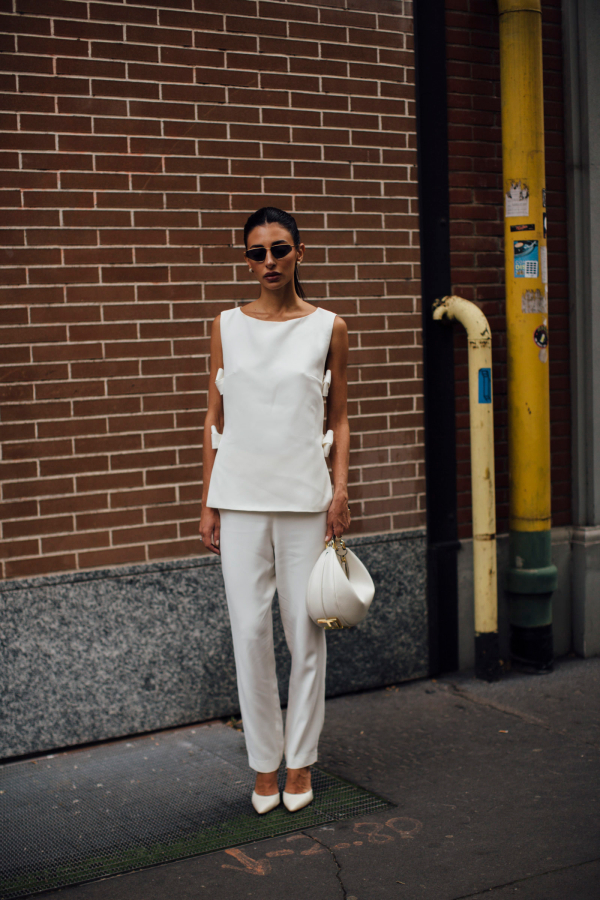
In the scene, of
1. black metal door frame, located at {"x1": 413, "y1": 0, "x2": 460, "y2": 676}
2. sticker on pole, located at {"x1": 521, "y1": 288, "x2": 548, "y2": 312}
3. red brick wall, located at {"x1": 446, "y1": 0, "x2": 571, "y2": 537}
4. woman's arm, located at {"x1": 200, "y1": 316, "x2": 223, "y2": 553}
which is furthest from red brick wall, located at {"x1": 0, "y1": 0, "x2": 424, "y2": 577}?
woman's arm, located at {"x1": 200, "y1": 316, "x2": 223, "y2": 553}

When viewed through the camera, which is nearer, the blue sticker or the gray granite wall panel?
the gray granite wall panel

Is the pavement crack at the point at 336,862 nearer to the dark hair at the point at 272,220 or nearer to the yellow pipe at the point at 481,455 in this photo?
the yellow pipe at the point at 481,455

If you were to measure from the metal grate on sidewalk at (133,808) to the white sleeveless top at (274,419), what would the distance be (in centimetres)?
118

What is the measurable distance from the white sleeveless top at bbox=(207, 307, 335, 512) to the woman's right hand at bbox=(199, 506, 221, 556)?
111mm

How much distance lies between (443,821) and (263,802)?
0.67 metres

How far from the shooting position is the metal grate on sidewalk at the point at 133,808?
Result: 10.0ft

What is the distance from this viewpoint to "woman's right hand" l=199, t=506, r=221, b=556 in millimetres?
3359

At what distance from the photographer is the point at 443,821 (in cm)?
322

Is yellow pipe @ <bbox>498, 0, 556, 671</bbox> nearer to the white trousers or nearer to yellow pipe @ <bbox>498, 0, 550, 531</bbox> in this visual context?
yellow pipe @ <bbox>498, 0, 550, 531</bbox>

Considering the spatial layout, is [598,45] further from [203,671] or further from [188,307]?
[203,671]

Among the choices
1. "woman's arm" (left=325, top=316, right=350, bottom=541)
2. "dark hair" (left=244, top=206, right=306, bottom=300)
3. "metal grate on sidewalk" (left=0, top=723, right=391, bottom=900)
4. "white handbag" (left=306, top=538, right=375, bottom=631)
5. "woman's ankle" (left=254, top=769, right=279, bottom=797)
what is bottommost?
"metal grate on sidewalk" (left=0, top=723, right=391, bottom=900)

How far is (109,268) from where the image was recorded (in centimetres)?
409

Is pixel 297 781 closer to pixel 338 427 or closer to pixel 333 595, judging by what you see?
pixel 333 595

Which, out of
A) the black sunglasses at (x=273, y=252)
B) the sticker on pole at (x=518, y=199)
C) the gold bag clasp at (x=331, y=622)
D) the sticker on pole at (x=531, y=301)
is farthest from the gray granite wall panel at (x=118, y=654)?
the sticker on pole at (x=518, y=199)
